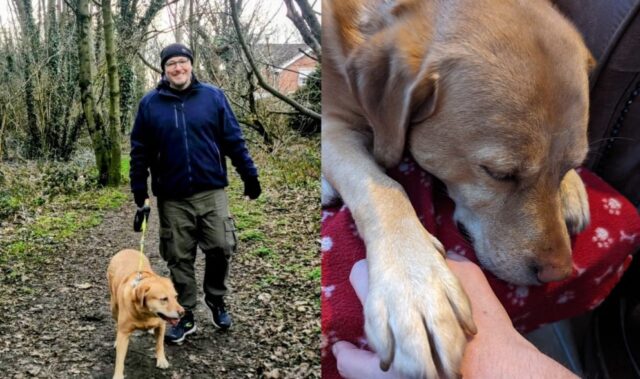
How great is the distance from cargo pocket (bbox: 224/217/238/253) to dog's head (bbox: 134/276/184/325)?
121 millimetres

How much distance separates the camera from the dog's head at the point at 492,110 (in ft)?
2.10

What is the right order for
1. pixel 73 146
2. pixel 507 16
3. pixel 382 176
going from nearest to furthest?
pixel 507 16 < pixel 382 176 < pixel 73 146

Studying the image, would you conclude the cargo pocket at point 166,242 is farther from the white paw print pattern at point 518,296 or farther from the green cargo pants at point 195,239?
the white paw print pattern at point 518,296

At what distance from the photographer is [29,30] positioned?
1.09 m

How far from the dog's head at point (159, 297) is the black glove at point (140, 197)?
138mm

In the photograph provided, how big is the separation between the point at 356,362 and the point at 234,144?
Answer: 0.45 meters

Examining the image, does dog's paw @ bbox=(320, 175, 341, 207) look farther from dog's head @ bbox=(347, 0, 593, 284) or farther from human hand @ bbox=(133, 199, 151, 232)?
human hand @ bbox=(133, 199, 151, 232)

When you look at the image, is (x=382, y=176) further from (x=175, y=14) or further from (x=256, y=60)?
(x=175, y=14)

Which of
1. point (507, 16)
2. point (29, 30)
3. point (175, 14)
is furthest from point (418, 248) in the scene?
point (29, 30)

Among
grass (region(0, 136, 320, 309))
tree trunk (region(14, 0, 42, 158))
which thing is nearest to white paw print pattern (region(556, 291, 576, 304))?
grass (region(0, 136, 320, 309))

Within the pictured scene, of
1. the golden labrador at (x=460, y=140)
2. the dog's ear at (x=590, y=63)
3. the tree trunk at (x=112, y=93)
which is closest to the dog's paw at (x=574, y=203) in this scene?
the golden labrador at (x=460, y=140)

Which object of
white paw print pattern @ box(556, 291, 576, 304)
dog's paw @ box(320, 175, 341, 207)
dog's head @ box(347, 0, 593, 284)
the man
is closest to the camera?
dog's head @ box(347, 0, 593, 284)

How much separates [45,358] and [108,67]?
513 mm

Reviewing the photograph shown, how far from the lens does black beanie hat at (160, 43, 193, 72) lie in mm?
974
